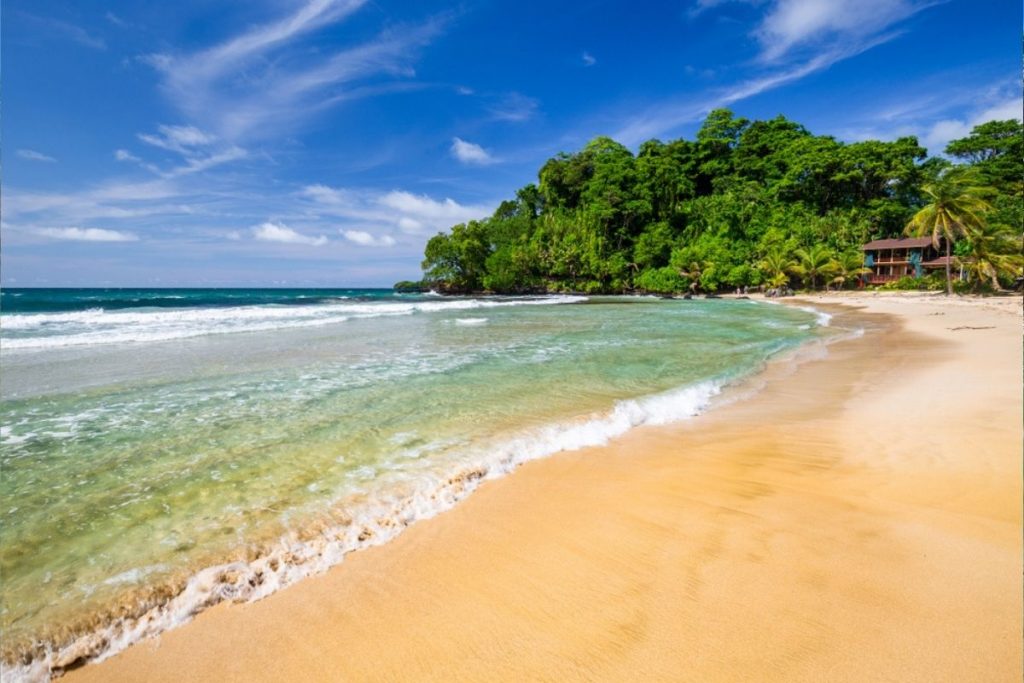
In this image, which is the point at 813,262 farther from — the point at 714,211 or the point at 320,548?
the point at 320,548

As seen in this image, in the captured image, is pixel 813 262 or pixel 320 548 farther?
pixel 813 262

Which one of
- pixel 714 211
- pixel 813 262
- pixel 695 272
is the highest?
pixel 714 211

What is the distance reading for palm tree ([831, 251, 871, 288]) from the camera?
42.6 m

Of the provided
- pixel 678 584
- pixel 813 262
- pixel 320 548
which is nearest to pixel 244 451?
pixel 320 548

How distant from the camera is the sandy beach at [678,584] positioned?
2119 millimetres

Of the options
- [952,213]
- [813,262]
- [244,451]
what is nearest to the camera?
[244,451]

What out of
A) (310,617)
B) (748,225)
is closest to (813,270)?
(748,225)

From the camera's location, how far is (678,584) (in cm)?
265

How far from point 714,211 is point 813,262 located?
17.2 m

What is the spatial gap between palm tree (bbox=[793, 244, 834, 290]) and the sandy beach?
46.6 meters

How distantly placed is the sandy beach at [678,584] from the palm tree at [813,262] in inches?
1834

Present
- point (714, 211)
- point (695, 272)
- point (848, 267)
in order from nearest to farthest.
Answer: point (848, 267) → point (695, 272) → point (714, 211)

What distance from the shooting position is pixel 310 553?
3.12 meters

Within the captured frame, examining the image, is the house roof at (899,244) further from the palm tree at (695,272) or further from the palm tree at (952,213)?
the palm tree at (695,272)
